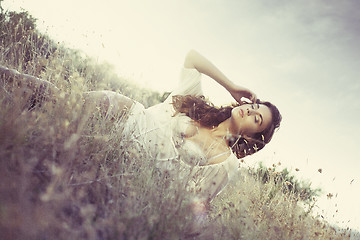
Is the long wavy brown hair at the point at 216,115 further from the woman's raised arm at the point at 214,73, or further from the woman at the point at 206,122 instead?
the woman's raised arm at the point at 214,73

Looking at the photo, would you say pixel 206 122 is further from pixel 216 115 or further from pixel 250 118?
pixel 250 118

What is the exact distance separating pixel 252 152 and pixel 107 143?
9.09ft

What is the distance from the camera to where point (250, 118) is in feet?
11.3

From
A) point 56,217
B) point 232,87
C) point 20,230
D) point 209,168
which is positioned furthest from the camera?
point 232,87

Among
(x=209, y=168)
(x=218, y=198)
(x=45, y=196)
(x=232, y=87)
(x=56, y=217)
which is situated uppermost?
(x=232, y=87)

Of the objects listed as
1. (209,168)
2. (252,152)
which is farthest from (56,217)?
(252,152)

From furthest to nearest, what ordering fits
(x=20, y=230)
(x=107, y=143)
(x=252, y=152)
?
(x=252, y=152)
(x=107, y=143)
(x=20, y=230)

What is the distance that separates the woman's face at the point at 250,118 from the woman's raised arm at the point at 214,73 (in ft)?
0.82

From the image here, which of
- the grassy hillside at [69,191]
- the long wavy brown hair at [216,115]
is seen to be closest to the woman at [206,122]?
the long wavy brown hair at [216,115]

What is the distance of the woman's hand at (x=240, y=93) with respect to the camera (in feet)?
12.2

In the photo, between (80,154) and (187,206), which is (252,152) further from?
(80,154)

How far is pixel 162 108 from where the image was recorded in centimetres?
375

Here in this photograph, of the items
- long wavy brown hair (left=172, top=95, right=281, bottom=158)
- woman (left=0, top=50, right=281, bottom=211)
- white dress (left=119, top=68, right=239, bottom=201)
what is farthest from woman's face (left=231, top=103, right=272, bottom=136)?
white dress (left=119, top=68, right=239, bottom=201)

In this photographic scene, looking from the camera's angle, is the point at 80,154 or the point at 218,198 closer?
the point at 80,154
